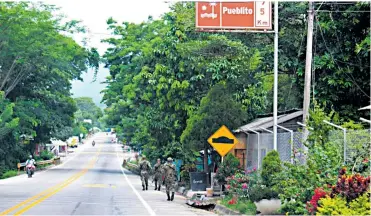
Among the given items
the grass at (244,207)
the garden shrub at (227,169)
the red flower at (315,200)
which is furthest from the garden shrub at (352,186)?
the garden shrub at (227,169)

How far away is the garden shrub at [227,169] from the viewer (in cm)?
3019

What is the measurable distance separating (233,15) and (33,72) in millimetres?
40385

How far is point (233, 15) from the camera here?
961 inches

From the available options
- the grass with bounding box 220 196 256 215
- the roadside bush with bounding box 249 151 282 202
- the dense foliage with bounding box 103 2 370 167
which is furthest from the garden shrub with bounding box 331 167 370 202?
the dense foliage with bounding box 103 2 370 167

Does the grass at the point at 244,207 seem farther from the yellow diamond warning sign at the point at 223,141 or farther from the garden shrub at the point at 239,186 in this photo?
the yellow diamond warning sign at the point at 223,141

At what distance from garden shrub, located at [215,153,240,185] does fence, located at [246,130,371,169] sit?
105cm

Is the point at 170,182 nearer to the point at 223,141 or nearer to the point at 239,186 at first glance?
the point at 223,141

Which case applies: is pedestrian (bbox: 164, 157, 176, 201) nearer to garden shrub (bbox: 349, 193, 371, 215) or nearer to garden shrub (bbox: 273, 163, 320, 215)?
garden shrub (bbox: 273, 163, 320, 215)

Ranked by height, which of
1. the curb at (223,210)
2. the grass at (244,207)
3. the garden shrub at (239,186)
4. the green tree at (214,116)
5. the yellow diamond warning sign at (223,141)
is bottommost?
the curb at (223,210)

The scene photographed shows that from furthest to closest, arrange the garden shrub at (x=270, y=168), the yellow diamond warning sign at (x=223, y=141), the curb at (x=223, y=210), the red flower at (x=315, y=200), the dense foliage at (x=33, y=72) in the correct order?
1. the dense foliage at (x=33, y=72)
2. the yellow diamond warning sign at (x=223, y=141)
3. the garden shrub at (x=270, y=168)
4. the curb at (x=223, y=210)
5. the red flower at (x=315, y=200)

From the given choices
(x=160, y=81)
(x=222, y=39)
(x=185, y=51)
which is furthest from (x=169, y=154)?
(x=222, y=39)

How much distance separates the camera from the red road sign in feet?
79.2

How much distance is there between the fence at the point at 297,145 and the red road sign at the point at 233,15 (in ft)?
13.7

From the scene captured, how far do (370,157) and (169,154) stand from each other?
2933 cm
